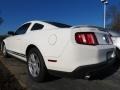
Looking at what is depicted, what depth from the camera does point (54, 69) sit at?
429cm

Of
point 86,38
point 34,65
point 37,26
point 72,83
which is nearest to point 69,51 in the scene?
point 86,38

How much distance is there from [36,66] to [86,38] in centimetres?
141

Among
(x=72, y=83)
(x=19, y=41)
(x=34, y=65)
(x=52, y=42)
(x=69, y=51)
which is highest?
(x=52, y=42)

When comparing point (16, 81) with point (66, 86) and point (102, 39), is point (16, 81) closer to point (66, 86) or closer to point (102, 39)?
point (66, 86)

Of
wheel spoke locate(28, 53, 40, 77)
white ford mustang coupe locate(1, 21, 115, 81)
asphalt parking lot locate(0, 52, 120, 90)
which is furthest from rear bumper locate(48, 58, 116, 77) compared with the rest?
wheel spoke locate(28, 53, 40, 77)

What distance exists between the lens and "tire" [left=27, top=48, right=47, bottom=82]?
453 centimetres

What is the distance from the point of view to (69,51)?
158 inches

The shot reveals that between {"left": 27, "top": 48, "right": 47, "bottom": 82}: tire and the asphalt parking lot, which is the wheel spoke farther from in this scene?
the asphalt parking lot

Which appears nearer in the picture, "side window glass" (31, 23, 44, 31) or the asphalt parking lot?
the asphalt parking lot

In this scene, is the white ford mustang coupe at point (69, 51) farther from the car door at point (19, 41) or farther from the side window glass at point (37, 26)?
the car door at point (19, 41)

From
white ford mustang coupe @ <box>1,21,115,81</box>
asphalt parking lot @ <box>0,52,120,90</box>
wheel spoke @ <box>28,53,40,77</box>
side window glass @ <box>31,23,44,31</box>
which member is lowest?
asphalt parking lot @ <box>0,52,120,90</box>

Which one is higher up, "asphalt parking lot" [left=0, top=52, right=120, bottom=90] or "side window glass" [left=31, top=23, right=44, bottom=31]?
"side window glass" [left=31, top=23, right=44, bottom=31]

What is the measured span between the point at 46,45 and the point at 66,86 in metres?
1.00

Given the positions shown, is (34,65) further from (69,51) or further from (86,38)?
(86,38)
